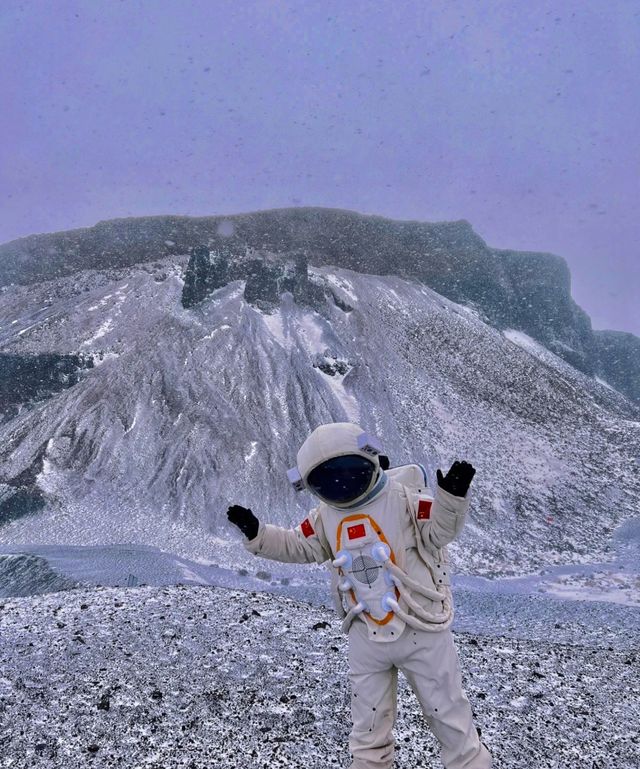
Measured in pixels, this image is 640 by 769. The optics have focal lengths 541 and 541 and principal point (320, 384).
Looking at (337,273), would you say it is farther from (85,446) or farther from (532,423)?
(85,446)

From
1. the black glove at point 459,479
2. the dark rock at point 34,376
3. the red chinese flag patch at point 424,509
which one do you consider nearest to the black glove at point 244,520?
the red chinese flag patch at point 424,509

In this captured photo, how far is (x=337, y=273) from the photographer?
43.0 metres

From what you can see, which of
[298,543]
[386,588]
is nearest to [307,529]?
[298,543]

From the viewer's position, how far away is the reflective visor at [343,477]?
3887 millimetres

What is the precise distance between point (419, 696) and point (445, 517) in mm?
1346

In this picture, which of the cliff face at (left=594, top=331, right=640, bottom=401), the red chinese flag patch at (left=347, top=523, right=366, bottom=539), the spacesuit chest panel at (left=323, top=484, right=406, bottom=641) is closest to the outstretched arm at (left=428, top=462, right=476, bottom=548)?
the spacesuit chest panel at (left=323, top=484, right=406, bottom=641)

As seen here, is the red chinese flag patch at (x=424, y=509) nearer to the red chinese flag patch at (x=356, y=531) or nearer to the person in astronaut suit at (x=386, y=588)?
the person in astronaut suit at (x=386, y=588)

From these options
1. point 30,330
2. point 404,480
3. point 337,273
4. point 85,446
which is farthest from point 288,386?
point 404,480

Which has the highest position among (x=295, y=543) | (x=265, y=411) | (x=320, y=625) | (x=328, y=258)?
(x=328, y=258)

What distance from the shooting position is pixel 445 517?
A: 12.4 ft

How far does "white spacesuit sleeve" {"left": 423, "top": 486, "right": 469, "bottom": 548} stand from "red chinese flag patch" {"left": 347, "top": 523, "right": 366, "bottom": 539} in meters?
0.46

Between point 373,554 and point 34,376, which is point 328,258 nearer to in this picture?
point 34,376

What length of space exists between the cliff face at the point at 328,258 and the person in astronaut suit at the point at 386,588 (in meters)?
34.3

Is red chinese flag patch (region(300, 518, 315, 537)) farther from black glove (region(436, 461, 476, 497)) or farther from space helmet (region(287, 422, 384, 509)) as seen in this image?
black glove (region(436, 461, 476, 497))
